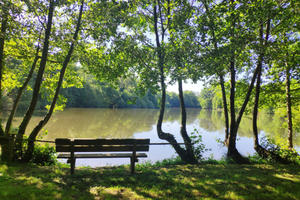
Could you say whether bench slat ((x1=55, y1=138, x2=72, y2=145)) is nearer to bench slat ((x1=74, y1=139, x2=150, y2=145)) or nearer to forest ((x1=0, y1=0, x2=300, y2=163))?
bench slat ((x1=74, y1=139, x2=150, y2=145))

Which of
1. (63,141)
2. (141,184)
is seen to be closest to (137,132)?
(63,141)

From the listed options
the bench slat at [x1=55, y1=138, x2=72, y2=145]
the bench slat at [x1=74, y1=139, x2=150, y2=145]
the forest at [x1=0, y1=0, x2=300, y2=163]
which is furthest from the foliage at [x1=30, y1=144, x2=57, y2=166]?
the bench slat at [x1=74, y1=139, x2=150, y2=145]

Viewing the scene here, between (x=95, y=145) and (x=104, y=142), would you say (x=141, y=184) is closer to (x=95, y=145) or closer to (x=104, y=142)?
(x=104, y=142)

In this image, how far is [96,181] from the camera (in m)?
4.46

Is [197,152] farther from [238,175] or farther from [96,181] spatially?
[96,181]

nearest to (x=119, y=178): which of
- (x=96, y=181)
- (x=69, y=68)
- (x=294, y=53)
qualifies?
(x=96, y=181)

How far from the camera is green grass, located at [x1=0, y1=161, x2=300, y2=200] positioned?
3584mm

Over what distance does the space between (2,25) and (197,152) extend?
335 inches

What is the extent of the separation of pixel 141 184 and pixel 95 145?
1786 mm

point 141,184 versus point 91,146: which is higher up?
point 91,146

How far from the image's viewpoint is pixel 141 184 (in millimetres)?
4359

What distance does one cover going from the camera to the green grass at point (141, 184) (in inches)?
141

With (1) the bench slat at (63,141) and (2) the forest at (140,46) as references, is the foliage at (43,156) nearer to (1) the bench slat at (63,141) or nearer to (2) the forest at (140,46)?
(2) the forest at (140,46)

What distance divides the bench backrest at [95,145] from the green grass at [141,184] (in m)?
0.73
